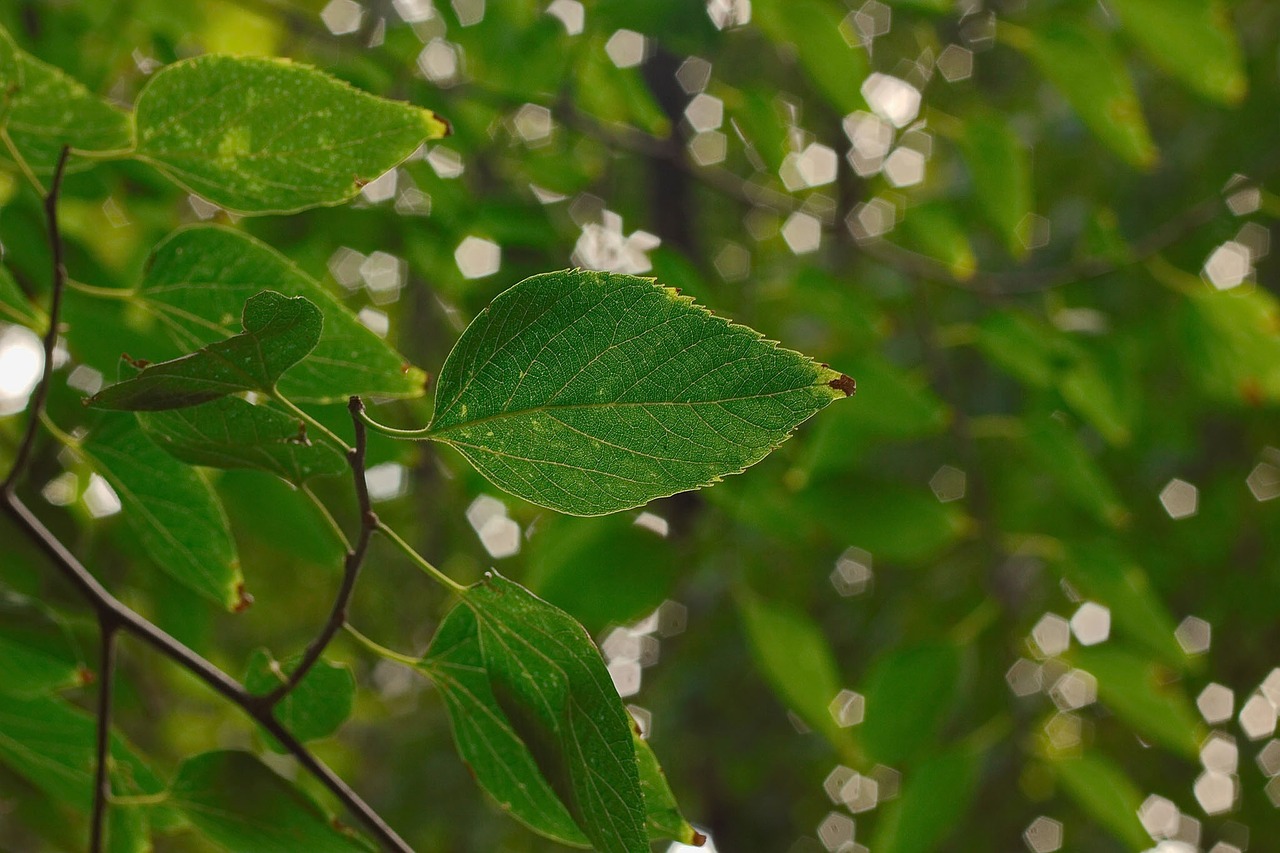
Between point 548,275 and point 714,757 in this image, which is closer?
point 548,275

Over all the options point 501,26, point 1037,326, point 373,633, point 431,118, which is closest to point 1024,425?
point 1037,326

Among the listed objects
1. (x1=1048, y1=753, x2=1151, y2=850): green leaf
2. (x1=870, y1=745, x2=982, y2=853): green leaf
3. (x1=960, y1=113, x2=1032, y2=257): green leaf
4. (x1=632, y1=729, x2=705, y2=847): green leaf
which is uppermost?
(x1=632, y1=729, x2=705, y2=847): green leaf

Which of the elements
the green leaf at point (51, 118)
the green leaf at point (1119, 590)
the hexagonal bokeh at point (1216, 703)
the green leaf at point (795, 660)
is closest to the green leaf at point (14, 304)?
the green leaf at point (51, 118)

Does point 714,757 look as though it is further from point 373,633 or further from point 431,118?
point 431,118

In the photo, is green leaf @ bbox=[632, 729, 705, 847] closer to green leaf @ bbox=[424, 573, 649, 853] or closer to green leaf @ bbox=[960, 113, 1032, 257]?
green leaf @ bbox=[424, 573, 649, 853]

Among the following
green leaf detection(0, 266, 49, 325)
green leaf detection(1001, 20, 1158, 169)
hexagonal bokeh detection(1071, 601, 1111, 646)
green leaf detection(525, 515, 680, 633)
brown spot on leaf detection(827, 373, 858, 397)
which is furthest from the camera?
hexagonal bokeh detection(1071, 601, 1111, 646)

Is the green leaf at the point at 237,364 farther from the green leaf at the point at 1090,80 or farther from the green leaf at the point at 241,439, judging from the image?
the green leaf at the point at 1090,80

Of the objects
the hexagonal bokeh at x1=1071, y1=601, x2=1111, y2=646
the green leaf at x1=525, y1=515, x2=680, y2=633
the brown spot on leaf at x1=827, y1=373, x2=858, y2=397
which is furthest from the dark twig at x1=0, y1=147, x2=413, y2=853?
the hexagonal bokeh at x1=1071, y1=601, x2=1111, y2=646
